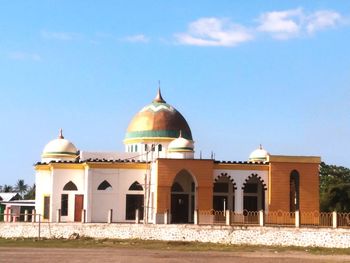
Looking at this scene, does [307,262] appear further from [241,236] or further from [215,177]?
[215,177]

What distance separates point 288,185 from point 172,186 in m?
7.02

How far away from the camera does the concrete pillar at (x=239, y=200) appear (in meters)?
38.5

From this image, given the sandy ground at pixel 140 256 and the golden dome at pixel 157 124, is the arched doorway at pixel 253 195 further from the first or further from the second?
the sandy ground at pixel 140 256

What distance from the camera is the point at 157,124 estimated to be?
4397 centimetres

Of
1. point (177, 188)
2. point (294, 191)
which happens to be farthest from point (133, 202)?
point (294, 191)

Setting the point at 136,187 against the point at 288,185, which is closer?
the point at 288,185

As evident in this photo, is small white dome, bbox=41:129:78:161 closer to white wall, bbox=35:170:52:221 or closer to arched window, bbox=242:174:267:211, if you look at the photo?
white wall, bbox=35:170:52:221

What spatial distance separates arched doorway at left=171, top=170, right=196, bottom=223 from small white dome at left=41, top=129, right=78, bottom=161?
7.61 meters

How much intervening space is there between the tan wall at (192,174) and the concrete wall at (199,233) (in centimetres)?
282

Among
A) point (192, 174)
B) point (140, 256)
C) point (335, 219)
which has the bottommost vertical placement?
point (140, 256)

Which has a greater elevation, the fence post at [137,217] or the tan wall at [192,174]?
the tan wall at [192,174]

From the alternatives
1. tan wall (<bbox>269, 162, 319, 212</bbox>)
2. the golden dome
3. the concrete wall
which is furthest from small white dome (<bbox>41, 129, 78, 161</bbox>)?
tan wall (<bbox>269, 162, 319, 212</bbox>)

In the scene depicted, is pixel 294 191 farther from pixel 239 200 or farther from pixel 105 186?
pixel 105 186

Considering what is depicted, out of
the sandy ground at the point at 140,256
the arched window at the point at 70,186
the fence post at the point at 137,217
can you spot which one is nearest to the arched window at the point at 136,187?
the fence post at the point at 137,217
